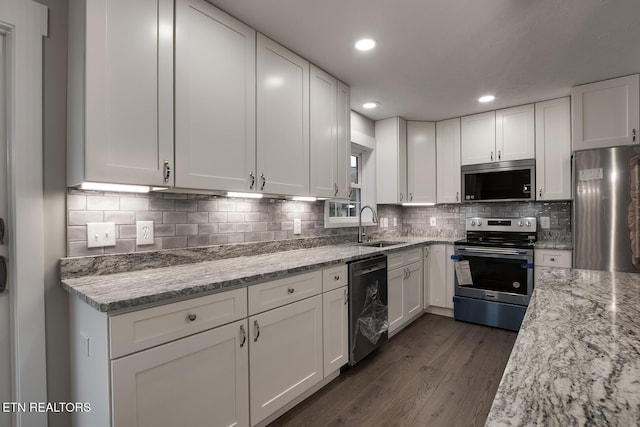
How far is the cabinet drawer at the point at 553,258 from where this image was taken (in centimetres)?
306

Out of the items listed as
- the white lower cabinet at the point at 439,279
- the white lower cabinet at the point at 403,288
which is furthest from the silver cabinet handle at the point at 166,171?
the white lower cabinet at the point at 439,279

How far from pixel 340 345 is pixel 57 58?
2325mm

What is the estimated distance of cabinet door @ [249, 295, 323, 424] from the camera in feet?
5.52

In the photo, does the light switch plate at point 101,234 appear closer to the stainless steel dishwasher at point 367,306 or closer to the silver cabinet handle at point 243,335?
the silver cabinet handle at point 243,335

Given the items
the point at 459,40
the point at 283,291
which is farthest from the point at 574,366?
the point at 459,40

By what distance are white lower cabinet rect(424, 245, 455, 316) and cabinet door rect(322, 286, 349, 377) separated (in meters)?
1.77

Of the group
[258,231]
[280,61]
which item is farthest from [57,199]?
[280,61]

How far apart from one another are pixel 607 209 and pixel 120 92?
3.59m

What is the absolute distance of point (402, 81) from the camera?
2877 millimetres

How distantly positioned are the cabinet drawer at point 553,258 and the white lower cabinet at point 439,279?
844 millimetres

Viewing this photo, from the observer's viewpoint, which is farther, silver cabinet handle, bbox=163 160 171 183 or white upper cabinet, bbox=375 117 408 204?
white upper cabinet, bbox=375 117 408 204

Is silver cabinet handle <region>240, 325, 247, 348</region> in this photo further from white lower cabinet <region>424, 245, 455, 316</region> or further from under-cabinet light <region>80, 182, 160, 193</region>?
white lower cabinet <region>424, 245, 455, 316</region>

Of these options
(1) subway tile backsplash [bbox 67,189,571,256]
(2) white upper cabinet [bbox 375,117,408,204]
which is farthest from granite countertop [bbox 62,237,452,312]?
(2) white upper cabinet [bbox 375,117,408,204]

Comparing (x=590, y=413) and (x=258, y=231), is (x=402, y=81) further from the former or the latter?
(x=590, y=413)
